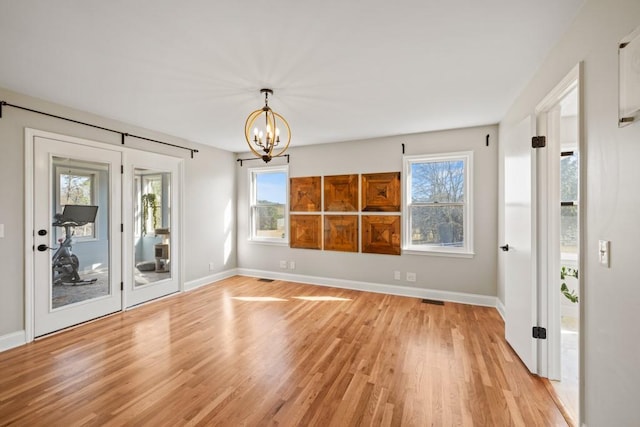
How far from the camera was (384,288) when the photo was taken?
4.48 m

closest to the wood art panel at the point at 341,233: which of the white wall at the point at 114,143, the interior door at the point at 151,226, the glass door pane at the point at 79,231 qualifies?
the white wall at the point at 114,143

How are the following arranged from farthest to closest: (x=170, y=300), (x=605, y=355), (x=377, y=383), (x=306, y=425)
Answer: (x=170, y=300) < (x=377, y=383) < (x=306, y=425) < (x=605, y=355)

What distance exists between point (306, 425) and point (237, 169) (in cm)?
486

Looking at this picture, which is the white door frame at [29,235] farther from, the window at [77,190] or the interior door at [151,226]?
the interior door at [151,226]

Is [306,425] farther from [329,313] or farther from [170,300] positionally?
[170,300]

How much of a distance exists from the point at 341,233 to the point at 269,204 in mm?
1647

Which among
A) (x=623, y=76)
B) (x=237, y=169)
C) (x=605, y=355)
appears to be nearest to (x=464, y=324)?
(x=605, y=355)

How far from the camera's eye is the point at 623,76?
120cm

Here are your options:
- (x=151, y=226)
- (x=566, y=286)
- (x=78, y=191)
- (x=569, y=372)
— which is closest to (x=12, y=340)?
(x=78, y=191)

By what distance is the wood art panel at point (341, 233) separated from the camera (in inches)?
185

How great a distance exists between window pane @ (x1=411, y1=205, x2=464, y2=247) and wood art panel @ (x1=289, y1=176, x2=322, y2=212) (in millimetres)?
1673

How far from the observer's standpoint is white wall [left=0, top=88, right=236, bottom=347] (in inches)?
107

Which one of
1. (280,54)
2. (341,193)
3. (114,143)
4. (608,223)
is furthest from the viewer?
(341,193)

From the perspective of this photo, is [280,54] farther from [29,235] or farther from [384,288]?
[384,288]
